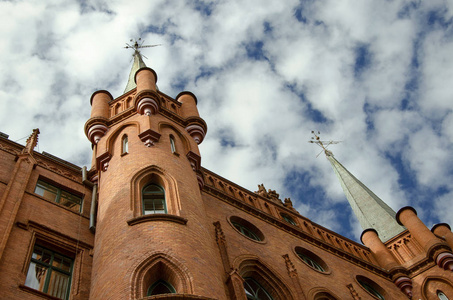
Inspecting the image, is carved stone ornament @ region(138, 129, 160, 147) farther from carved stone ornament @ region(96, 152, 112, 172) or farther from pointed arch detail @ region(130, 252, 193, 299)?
pointed arch detail @ region(130, 252, 193, 299)

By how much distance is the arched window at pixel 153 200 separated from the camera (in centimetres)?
1523

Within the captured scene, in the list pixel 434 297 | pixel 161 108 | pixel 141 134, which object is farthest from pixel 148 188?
pixel 434 297

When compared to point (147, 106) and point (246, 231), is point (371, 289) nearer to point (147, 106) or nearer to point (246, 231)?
point (246, 231)

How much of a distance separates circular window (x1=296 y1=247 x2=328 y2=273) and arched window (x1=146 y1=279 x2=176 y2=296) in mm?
8965

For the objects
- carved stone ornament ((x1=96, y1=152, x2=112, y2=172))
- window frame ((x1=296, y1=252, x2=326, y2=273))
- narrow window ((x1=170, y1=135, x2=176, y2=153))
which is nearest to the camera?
carved stone ornament ((x1=96, y1=152, x2=112, y2=172))

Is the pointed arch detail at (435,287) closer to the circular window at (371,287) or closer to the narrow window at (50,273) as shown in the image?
the circular window at (371,287)

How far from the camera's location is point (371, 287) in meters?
21.9

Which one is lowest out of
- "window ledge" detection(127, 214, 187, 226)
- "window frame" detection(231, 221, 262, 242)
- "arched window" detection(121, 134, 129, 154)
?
"window ledge" detection(127, 214, 187, 226)

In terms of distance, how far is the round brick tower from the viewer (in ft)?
40.7

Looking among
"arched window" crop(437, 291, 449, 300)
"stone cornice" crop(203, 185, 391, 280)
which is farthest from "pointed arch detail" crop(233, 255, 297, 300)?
"arched window" crop(437, 291, 449, 300)

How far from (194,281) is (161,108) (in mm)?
10051

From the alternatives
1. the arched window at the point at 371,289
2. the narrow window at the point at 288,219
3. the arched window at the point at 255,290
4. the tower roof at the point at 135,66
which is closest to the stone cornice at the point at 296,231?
the arched window at the point at 371,289

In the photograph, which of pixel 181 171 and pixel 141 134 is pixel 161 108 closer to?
pixel 141 134

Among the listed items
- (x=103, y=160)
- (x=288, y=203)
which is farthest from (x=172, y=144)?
(x=288, y=203)
